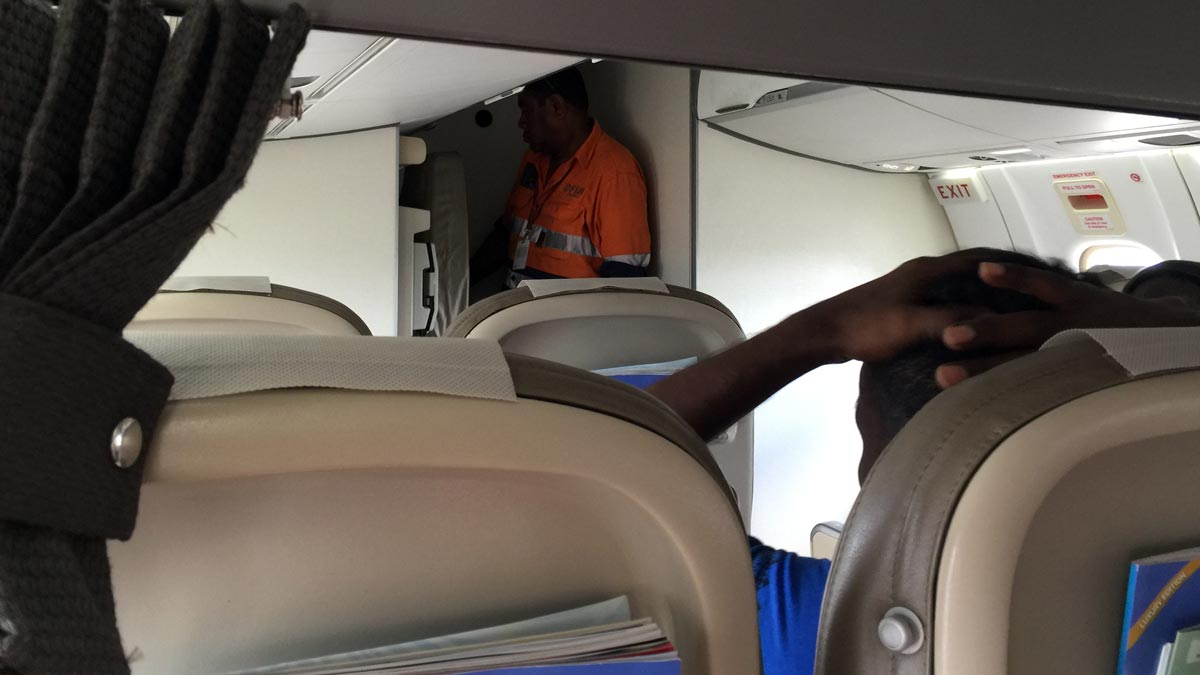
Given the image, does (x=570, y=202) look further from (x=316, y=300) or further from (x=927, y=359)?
(x=927, y=359)

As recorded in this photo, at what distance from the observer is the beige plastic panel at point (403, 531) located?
1.82 ft

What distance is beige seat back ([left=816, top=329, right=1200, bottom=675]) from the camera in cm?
67

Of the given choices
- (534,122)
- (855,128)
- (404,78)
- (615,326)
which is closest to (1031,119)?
(855,128)

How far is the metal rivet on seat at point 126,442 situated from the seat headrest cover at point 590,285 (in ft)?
5.19

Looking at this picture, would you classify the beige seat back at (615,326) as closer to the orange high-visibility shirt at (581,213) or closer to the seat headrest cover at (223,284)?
the orange high-visibility shirt at (581,213)

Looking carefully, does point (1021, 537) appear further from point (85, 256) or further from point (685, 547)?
point (85, 256)

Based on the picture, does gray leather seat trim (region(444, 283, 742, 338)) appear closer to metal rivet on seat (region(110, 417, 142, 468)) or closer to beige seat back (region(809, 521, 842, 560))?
beige seat back (region(809, 521, 842, 560))

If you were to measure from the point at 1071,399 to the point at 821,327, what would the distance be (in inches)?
26.8

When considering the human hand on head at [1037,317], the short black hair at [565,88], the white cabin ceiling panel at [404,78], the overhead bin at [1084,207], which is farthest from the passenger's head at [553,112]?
the overhead bin at [1084,207]

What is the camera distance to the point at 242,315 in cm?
171

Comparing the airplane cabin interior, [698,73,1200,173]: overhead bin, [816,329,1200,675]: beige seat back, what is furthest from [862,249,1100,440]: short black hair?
[698,73,1200,173]: overhead bin

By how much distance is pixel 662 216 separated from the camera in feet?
8.48

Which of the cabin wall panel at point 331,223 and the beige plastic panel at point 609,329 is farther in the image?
the beige plastic panel at point 609,329

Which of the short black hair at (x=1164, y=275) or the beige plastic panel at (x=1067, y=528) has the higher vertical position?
the short black hair at (x=1164, y=275)
